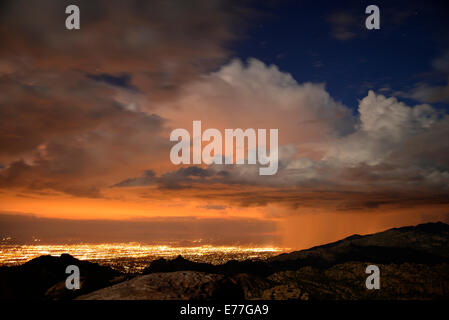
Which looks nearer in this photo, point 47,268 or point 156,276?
point 156,276
